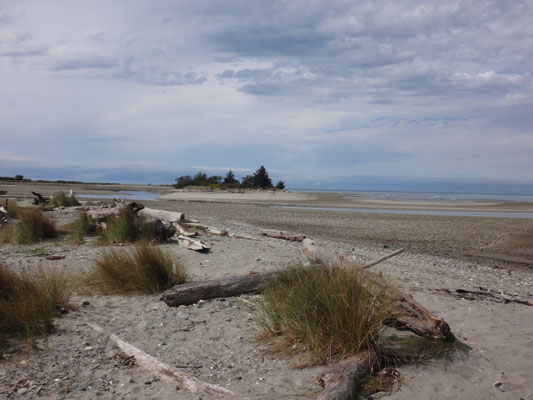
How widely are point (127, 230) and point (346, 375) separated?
8224mm

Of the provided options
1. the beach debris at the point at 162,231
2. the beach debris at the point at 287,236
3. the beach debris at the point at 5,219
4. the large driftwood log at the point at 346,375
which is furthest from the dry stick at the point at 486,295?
the beach debris at the point at 5,219

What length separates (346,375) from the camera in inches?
144

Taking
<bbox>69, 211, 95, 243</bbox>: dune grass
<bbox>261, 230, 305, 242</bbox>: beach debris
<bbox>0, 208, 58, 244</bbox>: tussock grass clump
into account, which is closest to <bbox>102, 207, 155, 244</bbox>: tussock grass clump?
<bbox>69, 211, 95, 243</bbox>: dune grass

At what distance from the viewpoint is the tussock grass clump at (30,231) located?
10.8m

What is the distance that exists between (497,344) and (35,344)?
4969 millimetres

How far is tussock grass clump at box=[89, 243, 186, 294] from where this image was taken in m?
6.55

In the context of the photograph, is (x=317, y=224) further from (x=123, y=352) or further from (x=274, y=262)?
(x=123, y=352)

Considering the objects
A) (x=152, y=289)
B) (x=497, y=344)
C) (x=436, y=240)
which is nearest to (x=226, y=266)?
(x=152, y=289)

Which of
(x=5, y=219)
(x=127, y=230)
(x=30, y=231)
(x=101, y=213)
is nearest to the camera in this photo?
(x=127, y=230)

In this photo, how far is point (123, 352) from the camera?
14.8 feet

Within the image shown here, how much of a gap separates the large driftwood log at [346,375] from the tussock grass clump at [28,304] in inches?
131

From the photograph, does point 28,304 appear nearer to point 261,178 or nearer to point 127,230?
point 127,230

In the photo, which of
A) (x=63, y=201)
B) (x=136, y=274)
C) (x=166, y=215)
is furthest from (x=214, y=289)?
(x=63, y=201)

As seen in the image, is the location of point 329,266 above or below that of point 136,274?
above
